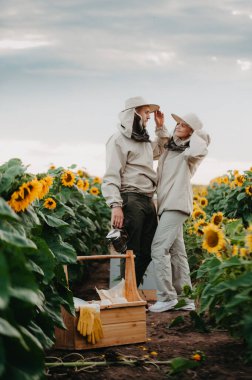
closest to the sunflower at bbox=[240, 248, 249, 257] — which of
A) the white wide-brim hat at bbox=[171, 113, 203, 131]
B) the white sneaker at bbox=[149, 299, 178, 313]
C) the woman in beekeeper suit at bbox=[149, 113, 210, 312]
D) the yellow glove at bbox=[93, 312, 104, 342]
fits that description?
the yellow glove at bbox=[93, 312, 104, 342]

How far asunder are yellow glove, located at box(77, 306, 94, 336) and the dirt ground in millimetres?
146

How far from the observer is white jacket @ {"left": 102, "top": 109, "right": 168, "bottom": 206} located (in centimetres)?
545

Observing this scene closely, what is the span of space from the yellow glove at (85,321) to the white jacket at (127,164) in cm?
153

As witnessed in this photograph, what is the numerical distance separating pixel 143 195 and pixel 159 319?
1.10 m

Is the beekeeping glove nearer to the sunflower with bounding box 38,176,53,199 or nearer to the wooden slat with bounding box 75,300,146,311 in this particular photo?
the wooden slat with bounding box 75,300,146,311

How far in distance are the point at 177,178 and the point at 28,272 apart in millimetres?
3507

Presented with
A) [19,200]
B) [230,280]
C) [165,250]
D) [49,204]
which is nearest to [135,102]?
[49,204]

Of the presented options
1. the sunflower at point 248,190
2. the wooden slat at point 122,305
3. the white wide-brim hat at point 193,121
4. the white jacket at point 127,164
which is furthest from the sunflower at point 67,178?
the wooden slat at point 122,305

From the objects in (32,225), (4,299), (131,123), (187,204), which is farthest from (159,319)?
(4,299)

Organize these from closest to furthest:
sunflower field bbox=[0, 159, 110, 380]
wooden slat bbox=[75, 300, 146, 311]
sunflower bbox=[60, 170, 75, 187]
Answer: sunflower field bbox=[0, 159, 110, 380] → wooden slat bbox=[75, 300, 146, 311] → sunflower bbox=[60, 170, 75, 187]

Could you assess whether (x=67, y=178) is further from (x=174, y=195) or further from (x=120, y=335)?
(x=120, y=335)

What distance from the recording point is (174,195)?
563 cm

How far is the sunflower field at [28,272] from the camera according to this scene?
7.34 ft

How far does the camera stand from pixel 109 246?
900cm
